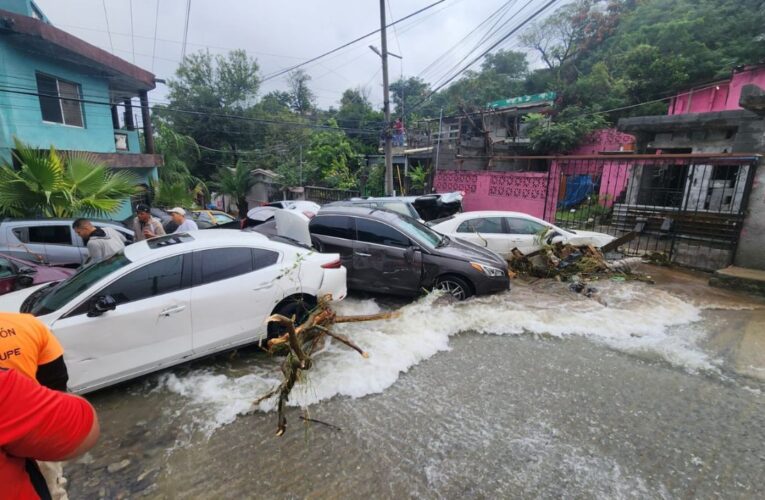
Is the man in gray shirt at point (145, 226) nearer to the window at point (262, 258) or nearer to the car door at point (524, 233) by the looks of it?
the window at point (262, 258)

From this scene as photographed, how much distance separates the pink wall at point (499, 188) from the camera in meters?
11.4

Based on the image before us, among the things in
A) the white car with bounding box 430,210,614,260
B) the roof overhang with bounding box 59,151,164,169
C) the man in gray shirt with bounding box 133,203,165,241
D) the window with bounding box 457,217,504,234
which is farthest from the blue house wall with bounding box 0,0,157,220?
the window with bounding box 457,217,504,234

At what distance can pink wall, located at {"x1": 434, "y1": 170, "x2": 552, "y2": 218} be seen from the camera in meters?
11.4

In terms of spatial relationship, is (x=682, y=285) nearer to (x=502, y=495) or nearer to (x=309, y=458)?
(x=502, y=495)

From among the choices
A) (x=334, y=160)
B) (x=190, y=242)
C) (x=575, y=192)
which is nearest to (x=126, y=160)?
(x=190, y=242)

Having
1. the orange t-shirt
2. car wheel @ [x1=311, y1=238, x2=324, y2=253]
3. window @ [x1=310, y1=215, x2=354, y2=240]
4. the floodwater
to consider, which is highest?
the orange t-shirt

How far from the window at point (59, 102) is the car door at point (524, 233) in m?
11.9

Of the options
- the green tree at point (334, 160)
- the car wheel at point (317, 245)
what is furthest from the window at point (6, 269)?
the green tree at point (334, 160)

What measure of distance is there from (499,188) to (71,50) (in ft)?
43.1

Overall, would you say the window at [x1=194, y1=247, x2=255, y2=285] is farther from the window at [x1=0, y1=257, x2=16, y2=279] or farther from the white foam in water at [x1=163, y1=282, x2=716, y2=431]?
the window at [x1=0, y1=257, x2=16, y2=279]

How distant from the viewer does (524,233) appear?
7.98 meters

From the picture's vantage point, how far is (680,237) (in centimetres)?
796

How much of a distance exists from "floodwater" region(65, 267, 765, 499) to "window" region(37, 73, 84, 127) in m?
11.1

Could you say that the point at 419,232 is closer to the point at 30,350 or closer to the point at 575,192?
the point at 30,350
